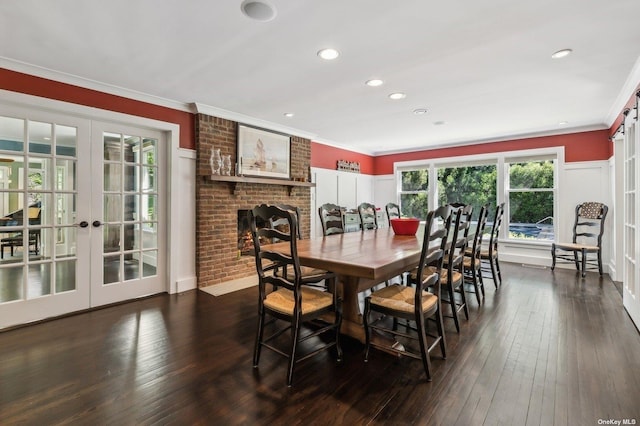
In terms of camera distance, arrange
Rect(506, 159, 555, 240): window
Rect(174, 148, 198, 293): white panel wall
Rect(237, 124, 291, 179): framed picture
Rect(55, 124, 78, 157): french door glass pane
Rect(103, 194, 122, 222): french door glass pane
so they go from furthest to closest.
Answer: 1. Rect(506, 159, 555, 240): window
2. Rect(237, 124, 291, 179): framed picture
3. Rect(174, 148, 198, 293): white panel wall
4. Rect(103, 194, 122, 222): french door glass pane
5. Rect(55, 124, 78, 157): french door glass pane

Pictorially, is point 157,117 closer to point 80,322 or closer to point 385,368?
point 80,322

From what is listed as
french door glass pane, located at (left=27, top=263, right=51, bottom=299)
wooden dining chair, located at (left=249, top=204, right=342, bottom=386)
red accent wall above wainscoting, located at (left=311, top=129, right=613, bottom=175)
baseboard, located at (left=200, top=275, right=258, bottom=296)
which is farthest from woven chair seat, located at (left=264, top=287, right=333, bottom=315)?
red accent wall above wainscoting, located at (left=311, top=129, right=613, bottom=175)

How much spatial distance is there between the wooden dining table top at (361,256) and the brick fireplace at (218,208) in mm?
1835

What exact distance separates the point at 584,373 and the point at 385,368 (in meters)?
1.31

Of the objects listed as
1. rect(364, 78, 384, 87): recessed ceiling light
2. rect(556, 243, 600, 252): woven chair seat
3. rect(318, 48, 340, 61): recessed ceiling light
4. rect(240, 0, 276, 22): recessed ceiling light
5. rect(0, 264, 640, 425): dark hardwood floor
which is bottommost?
rect(0, 264, 640, 425): dark hardwood floor

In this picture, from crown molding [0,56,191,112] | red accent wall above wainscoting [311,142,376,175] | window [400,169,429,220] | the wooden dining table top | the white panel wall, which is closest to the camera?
the wooden dining table top

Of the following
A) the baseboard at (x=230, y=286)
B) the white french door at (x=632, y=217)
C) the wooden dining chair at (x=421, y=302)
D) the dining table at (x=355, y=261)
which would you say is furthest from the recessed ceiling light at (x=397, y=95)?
the baseboard at (x=230, y=286)

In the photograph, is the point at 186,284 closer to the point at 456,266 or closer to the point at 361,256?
the point at 361,256

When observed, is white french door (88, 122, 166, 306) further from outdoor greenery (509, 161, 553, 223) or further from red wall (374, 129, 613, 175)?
outdoor greenery (509, 161, 553, 223)

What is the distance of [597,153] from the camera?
16.3 feet

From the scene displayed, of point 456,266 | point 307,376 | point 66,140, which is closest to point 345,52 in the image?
point 456,266

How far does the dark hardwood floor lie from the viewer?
1683 millimetres

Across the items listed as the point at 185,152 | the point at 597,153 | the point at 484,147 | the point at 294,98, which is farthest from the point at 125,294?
the point at 597,153

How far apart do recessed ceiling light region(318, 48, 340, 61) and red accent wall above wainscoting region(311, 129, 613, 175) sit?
3279mm
